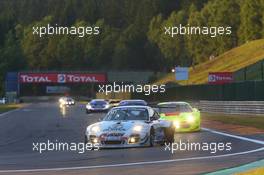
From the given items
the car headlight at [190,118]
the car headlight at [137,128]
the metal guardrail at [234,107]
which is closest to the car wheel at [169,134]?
→ the car headlight at [137,128]

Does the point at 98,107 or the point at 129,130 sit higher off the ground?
the point at 129,130

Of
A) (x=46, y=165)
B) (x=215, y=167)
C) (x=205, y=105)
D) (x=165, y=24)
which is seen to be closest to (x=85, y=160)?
(x=46, y=165)

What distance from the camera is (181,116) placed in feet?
91.4

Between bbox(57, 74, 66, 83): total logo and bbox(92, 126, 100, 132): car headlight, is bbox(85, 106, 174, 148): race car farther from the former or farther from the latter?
bbox(57, 74, 66, 83): total logo

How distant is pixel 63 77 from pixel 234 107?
76688 millimetres

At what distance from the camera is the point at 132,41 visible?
7037 inches

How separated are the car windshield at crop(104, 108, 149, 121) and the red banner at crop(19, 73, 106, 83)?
341 feet

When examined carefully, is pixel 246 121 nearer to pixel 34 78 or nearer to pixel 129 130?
pixel 129 130

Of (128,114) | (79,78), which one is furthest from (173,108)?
(79,78)

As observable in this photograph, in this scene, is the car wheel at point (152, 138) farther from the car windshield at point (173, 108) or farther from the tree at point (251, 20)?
the tree at point (251, 20)

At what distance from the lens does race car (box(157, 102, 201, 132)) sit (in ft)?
90.9

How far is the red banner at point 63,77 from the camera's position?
12550 cm

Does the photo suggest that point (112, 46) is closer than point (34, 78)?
No

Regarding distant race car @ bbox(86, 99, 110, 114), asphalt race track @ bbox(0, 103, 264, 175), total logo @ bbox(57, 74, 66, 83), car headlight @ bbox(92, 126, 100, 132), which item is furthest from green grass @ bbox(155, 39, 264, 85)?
asphalt race track @ bbox(0, 103, 264, 175)
